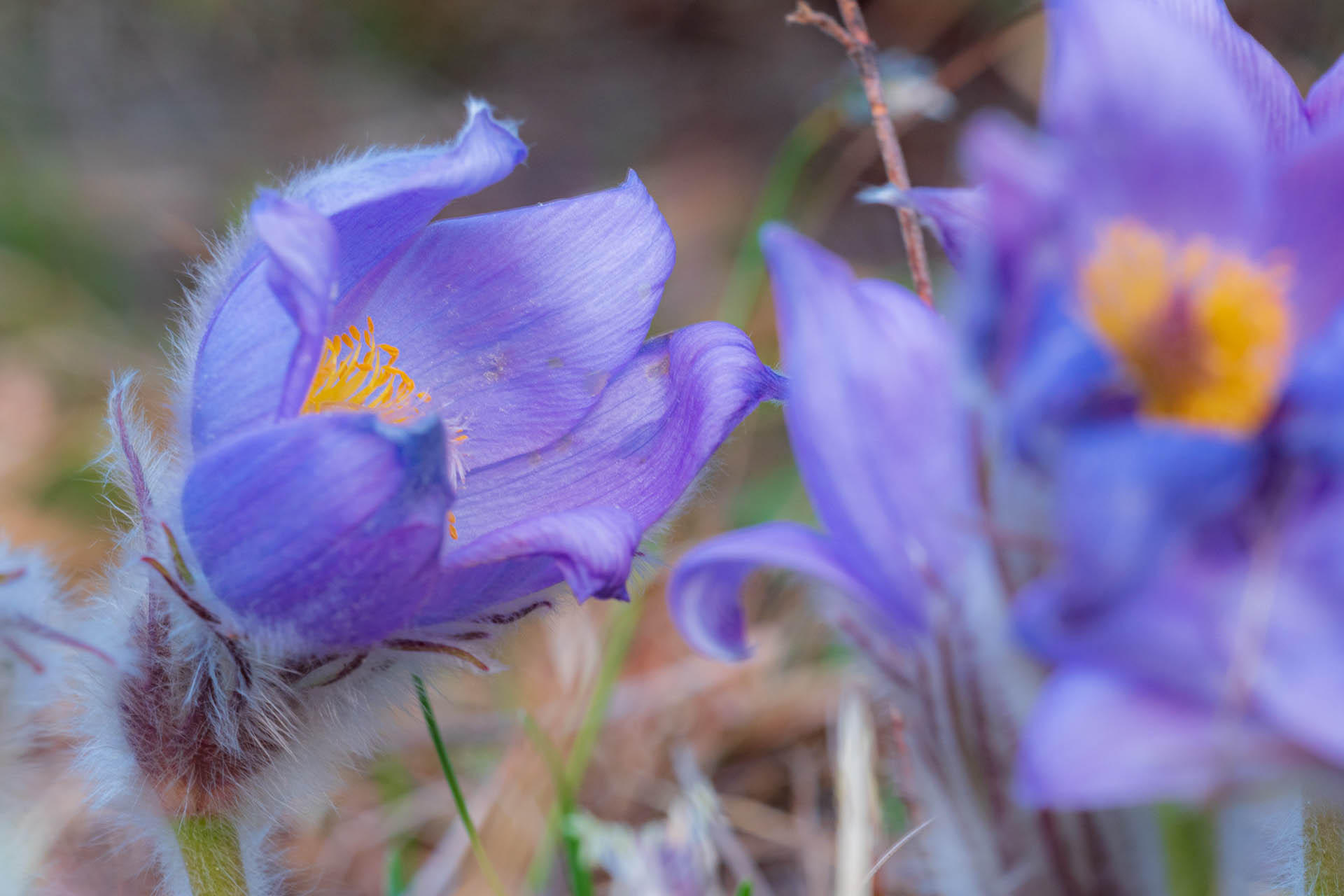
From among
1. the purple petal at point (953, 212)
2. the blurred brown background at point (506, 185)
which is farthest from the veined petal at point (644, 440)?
the blurred brown background at point (506, 185)

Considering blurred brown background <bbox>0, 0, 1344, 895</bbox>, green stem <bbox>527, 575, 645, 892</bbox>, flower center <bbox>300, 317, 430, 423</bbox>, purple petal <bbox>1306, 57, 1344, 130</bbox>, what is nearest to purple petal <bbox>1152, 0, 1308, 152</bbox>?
purple petal <bbox>1306, 57, 1344, 130</bbox>

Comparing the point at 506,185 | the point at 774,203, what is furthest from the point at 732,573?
the point at 506,185

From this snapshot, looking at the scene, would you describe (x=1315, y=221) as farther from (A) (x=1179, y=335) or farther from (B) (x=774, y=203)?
(B) (x=774, y=203)

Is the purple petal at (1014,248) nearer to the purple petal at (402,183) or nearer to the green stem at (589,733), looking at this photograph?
the purple petal at (402,183)

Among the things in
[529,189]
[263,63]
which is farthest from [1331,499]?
[263,63]

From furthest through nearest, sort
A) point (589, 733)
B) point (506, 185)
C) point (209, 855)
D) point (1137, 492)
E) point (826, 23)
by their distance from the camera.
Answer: point (506, 185) < point (589, 733) < point (826, 23) < point (209, 855) < point (1137, 492)

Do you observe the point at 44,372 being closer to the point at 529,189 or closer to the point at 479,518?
the point at 529,189

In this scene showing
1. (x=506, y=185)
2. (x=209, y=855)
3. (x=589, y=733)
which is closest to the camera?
(x=209, y=855)
